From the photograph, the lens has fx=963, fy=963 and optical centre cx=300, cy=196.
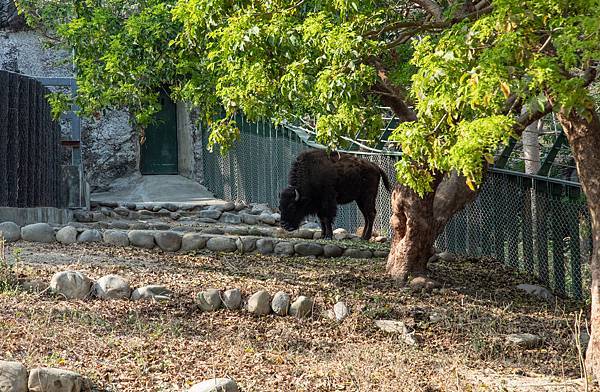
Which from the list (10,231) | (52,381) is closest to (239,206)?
(10,231)

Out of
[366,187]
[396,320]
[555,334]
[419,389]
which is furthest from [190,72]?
[419,389]

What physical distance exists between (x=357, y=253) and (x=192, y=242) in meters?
1.97

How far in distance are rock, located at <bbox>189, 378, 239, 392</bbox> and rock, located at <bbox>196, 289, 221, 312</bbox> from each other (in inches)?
96.0

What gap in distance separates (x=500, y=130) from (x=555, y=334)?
3.48 metres

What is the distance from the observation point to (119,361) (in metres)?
6.22

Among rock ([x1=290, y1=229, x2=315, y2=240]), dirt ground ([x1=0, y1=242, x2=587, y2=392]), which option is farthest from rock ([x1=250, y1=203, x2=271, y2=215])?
dirt ground ([x1=0, y1=242, x2=587, y2=392])

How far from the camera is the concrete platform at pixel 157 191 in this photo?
19.9 meters

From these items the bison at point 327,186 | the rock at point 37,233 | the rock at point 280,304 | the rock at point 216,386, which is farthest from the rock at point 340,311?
the bison at point 327,186

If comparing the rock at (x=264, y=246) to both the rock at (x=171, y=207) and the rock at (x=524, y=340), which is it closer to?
the rock at (x=524, y=340)

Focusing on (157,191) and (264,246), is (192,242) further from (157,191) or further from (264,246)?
(157,191)

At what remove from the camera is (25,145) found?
465 inches

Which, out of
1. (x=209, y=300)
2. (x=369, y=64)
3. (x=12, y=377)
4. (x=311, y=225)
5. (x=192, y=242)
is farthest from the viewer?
(x=311, y=225)

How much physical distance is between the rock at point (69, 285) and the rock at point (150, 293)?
41 centimetres

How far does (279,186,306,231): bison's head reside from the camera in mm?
13000
